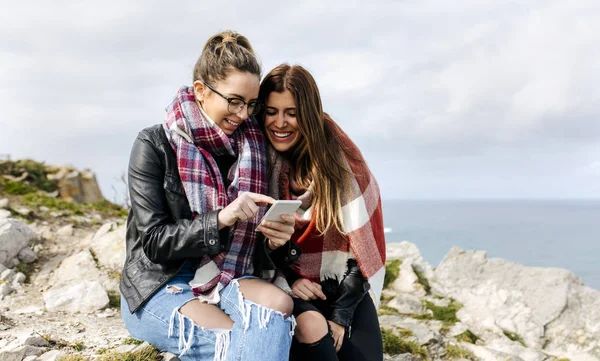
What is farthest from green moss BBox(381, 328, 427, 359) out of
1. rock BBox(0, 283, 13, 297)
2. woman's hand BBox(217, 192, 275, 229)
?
rock BBox(0, 283, 13, 297)

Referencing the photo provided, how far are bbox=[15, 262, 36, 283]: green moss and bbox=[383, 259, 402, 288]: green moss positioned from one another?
405 centimetres

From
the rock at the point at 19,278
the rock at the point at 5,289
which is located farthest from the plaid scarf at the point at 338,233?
the rock at the point at 19,278

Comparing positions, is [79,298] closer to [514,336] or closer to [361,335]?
[361,335]

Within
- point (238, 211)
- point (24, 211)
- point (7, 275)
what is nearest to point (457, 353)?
point (238, 211)

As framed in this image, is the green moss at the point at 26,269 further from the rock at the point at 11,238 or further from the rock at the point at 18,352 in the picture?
the rock at the point at 18,352

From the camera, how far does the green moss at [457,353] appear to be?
4961 mm

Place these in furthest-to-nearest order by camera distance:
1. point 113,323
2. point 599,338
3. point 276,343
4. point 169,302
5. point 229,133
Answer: point 599,338 → point 113,323 → point 229,133 → point 169,302 → point 276,343

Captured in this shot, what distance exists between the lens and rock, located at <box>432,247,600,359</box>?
607 centimetres

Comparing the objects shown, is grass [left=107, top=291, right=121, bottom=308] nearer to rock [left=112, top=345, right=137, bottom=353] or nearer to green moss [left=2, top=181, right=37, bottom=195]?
rock [left=112, top=345, right=137, bottom=353]

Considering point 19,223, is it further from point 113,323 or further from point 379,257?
point 379,257

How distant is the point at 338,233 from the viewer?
12.4ft

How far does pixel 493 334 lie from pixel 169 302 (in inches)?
159

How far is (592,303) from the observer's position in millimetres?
6547

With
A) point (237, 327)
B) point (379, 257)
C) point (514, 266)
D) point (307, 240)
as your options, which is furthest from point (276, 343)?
point (514, 266)
